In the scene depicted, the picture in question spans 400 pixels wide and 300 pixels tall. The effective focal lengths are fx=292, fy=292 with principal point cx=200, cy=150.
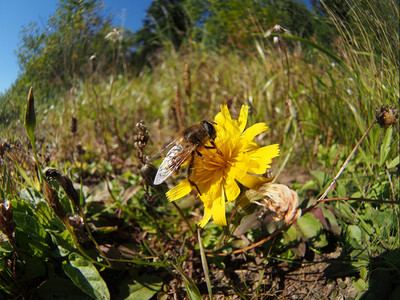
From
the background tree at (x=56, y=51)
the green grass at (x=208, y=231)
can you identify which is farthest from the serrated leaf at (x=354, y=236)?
the background tree at (x=56, y=51)

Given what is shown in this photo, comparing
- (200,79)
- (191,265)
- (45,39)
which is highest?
(45,39)

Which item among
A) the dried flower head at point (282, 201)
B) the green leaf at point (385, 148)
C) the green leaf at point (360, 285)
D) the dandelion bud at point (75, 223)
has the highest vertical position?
the dandelion bud at point (75, 223)

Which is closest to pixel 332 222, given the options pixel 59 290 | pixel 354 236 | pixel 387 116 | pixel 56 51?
pixel 354 236

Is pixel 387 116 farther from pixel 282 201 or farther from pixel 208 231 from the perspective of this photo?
pixel 208 231

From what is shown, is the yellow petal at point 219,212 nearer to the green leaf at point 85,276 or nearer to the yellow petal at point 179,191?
the yellow petal at point 179,191

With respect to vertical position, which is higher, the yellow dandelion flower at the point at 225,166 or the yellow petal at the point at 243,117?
the yellow petal at the point at 243,117

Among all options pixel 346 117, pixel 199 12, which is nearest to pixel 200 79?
pixel 199 12

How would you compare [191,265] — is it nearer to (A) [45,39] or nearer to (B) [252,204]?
(B) [252,204]
